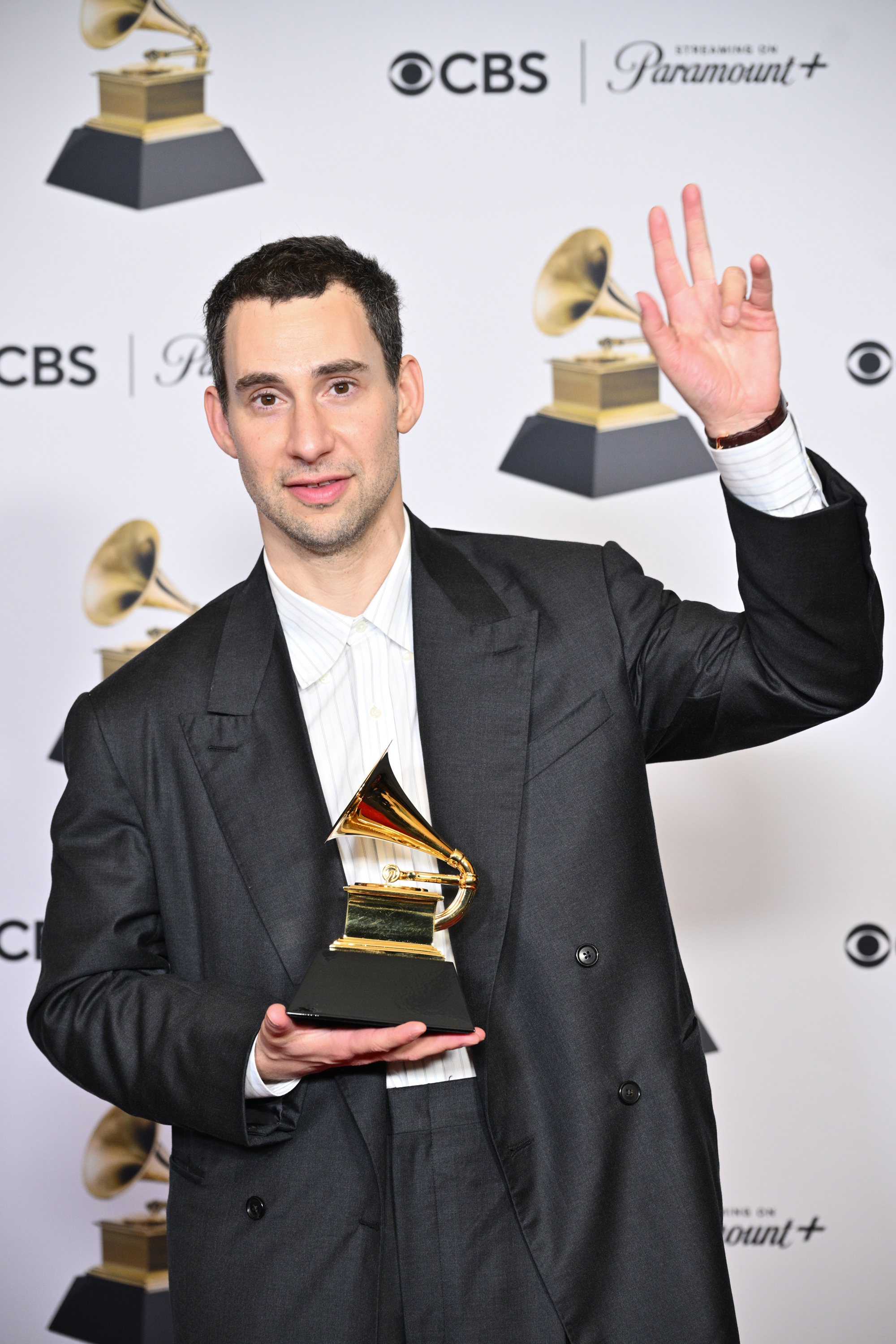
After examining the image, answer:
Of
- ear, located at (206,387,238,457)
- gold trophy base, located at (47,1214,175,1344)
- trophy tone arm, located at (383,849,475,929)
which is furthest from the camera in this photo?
gold trophy base, located at (47,1214,175,1344)

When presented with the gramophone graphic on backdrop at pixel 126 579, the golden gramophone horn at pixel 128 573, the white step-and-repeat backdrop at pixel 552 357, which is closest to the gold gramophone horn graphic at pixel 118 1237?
the white step-and-repeat backdrop at pixel 552 357

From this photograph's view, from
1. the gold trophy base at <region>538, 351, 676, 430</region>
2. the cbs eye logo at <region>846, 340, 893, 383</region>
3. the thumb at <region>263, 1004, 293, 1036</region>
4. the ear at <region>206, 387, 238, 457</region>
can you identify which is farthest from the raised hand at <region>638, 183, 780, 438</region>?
the cbs eye logo at <region>846, 340, 893, 383</region>

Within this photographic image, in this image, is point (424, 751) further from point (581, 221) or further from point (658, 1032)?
point (581, 221)

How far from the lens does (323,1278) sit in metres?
1.85

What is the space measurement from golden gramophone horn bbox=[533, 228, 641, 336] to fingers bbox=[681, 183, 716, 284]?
1580mm

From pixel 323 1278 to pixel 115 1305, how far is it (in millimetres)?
1962

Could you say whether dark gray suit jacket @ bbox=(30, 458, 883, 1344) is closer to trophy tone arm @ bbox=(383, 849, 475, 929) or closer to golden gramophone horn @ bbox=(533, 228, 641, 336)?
trophy tone arm @ bbox=(383, 849, 475, 929)

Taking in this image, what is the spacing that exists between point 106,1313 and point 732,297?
3.08 m

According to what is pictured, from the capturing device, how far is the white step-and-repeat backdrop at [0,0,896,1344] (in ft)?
11.0

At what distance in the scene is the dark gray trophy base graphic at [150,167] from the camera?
3.39 metres

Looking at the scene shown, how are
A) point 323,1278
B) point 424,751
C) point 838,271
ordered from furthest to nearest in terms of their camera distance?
1. point 838,271
2. point 424,751
3. point 323,1278

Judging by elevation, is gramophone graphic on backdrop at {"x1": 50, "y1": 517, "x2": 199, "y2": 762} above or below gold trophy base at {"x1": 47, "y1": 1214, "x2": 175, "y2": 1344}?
above

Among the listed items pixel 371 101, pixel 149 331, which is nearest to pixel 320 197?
pixel 371 101

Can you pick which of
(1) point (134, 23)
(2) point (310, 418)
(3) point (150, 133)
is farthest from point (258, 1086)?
(1) point (134, 23)
